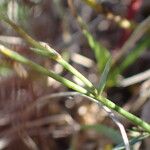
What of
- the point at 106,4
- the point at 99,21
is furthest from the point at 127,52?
the point at 99,21

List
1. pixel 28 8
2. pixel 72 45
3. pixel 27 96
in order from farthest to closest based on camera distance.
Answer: pixel 72 45
pixel 27 96
pixel 28 8

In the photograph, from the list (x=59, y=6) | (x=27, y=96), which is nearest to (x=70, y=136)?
(x=27, y=96)

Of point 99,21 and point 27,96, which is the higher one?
point 99,21

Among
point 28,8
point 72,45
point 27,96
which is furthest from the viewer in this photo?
point 72,45

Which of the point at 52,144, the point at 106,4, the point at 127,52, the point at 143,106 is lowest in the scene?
the point at 52,144

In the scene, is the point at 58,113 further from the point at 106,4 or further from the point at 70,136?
the point at 106,4

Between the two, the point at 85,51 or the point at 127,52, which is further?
the point at 85,51
